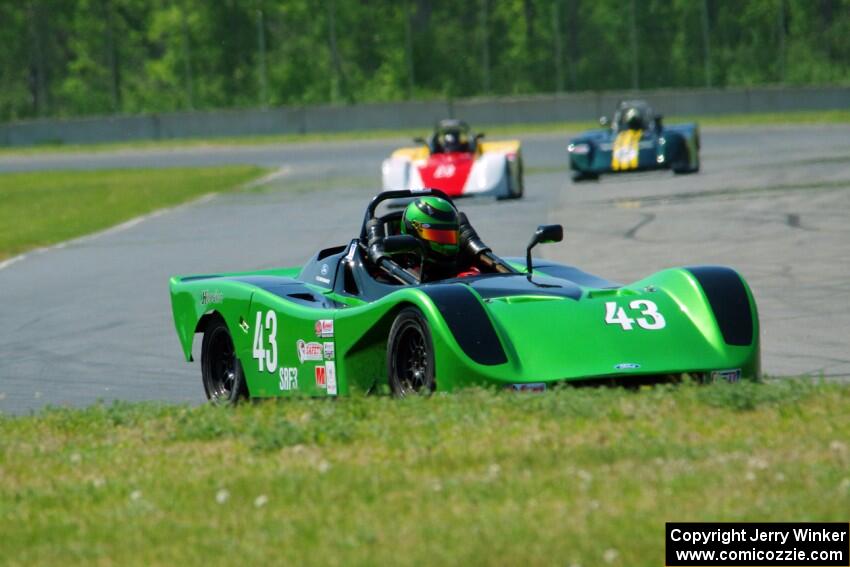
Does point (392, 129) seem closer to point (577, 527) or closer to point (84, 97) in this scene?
point (84, 97)

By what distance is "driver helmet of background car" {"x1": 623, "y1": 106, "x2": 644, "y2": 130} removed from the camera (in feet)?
92.6

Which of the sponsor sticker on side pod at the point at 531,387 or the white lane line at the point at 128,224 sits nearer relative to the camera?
the sponsor sticker on side pod at the point at 531,387

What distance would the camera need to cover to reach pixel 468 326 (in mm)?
8133

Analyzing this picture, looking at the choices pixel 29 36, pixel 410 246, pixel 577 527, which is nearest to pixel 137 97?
pixel 29 36

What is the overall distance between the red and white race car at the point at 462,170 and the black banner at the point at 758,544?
65.9 ft

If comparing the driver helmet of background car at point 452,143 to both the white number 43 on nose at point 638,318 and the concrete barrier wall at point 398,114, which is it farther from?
the concrete barrier wall at point 398,114

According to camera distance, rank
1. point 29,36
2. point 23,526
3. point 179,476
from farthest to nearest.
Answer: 1. point 29,36
2. point 179,476
3. point 23,526

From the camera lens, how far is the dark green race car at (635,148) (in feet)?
92.2

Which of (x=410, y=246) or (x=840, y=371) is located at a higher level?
(x=410, y=246)

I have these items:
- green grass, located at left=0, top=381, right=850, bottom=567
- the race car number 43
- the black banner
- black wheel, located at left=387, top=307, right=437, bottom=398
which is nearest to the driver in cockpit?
the race car number 43

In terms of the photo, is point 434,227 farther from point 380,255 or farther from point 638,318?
point 638,318

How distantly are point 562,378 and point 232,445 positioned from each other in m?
1.76

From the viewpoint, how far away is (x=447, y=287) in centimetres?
842

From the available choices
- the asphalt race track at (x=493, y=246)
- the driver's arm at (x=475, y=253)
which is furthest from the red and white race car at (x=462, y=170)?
the driver's arm at (x=475, y=253)
